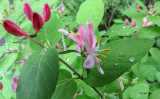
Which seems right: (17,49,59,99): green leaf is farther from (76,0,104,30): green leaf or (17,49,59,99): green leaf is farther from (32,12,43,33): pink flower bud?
(76,0,104,30): green leaf

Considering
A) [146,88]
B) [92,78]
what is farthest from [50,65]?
[146,88]

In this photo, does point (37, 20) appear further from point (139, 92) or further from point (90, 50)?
point (139, 92)

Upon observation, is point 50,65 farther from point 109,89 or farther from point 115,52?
point 109,89

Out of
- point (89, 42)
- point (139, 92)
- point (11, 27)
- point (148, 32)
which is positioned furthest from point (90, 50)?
point (148, 32)

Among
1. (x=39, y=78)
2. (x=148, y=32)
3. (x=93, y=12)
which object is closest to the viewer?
(x=39, y=78)

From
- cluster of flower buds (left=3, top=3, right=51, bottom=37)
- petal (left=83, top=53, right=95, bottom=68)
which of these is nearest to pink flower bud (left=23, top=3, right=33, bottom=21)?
cluster of flower buds (left=3, top=3, right=51, bottom=37)

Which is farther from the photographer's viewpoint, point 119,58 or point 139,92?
point 139,92

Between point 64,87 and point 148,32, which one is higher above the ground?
point 64,87

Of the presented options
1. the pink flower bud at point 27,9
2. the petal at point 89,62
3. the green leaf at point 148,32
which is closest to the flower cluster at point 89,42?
the petal at point 89,62
